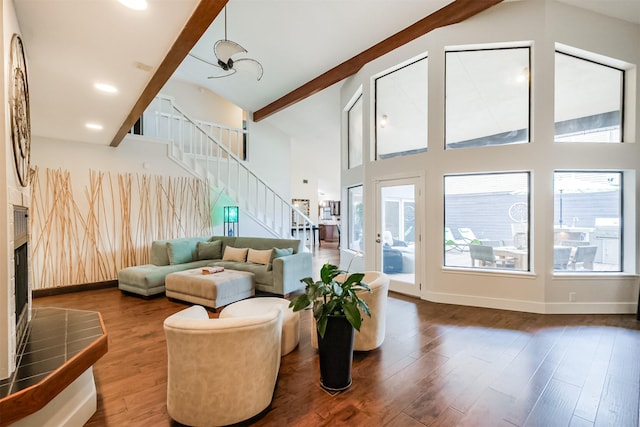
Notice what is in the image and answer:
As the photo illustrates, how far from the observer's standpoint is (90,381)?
78.3 inches

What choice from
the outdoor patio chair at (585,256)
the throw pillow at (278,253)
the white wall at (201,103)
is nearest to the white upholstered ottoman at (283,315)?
the throw pillow at (278,253)

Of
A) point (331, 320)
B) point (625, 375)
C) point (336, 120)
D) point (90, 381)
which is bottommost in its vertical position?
point (625, 375)

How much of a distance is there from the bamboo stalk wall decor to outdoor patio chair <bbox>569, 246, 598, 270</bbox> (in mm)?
6692

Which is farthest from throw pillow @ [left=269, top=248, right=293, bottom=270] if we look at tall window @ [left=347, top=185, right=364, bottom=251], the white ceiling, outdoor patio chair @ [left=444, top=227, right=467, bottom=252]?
the white ceiling

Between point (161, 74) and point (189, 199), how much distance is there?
400 centimetres

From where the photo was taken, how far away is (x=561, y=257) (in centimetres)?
390

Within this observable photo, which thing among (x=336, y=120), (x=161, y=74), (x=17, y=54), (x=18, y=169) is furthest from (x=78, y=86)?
(x=336, y=120)

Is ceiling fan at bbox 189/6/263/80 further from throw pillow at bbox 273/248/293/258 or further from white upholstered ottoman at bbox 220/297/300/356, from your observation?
white upholstered ottoman at bbox 220/297/300/356

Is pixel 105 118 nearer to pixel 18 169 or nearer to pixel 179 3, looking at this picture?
pixel 18 169

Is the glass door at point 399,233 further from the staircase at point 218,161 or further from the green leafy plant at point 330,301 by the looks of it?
the staircase at point 218,161

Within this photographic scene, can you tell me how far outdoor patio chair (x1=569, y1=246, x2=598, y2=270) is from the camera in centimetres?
393

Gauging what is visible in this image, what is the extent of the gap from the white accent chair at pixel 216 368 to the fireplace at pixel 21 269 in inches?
43.8

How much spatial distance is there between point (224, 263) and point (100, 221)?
2.39 m

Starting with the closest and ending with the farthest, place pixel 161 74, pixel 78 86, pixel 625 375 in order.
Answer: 1. pixel 625 375
2. pixel 161 74
3. pixel 78 86
